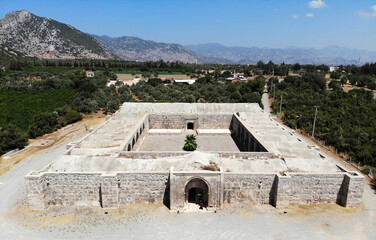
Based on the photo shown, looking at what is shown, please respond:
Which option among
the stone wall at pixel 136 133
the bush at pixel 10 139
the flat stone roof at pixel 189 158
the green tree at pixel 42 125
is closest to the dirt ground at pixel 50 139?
the green tree at pixel 42 125

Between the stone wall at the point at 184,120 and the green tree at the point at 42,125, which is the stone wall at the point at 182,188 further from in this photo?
the green tree at the point at 42,125

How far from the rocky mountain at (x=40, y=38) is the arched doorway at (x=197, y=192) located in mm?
150617

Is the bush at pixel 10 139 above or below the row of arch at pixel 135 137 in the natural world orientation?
below

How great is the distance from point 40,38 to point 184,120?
149 meters

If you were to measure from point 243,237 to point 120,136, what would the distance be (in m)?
13.3

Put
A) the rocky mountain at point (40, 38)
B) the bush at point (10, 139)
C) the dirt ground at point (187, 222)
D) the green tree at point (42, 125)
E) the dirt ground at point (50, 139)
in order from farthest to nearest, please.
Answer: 1. the rocky mountain at point (40, 38)
2. the green tree at point (42, 125)
3. the bush at point (10, 139)
4. the dirt ground at point (50, 139)
5. the dirt ground at point (187, 222)

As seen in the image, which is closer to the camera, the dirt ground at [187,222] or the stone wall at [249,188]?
the dirt ground at [187,222]

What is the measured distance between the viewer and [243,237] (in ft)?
41.5

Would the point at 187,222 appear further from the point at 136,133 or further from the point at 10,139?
the point at 10,139

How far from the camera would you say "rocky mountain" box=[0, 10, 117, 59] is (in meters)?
138

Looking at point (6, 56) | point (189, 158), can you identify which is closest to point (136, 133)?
point (189, 158)

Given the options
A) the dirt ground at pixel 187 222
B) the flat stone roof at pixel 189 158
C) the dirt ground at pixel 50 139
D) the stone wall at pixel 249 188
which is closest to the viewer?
the dirt ground at pixel 187 222

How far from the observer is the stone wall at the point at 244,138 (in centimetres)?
2061

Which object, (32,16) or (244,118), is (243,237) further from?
(32,16)
